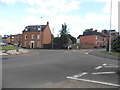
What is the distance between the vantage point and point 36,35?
67.1 metres

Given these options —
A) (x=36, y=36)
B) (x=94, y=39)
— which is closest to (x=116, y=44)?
(x=36, y=36)

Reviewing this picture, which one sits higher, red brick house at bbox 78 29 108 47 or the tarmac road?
red brick house at bbox 78 29 108 47

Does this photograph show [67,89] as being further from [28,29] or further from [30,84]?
[28,29]

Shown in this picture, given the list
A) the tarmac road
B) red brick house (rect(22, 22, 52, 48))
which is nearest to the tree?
the tarmac road

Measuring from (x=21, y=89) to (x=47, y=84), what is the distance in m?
1.26

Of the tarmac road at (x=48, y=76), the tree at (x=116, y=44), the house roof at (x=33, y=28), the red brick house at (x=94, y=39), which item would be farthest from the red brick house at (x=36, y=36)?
the tarmac road at (x=48, y=76)

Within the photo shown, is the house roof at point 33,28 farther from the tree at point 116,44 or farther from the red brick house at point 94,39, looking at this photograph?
the tree at point 116,44

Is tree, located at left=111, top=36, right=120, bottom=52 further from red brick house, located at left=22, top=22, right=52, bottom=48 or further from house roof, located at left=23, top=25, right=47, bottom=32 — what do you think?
house roof, located at left=23, top=25, right=47, bottom=32

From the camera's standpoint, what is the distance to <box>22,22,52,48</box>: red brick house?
6556 centimetres

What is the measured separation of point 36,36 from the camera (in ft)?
220

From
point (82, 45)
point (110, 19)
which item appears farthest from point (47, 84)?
point (82, 45)

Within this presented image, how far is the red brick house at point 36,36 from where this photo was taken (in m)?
65.6

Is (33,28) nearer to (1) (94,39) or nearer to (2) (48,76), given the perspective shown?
(1) (94,39)

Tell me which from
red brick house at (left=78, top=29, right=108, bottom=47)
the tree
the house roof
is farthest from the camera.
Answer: red brick house at (left=78, top=29, right=108, bottom=47)
